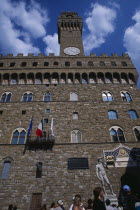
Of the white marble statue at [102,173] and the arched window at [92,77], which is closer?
the white marble statue at [102,173]

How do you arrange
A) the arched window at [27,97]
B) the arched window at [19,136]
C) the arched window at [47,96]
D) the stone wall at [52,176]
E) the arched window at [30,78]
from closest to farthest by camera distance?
1. the stone wall at [52,176]
2. the arched window at [19,136]
3. the arched window at [27,97]
4. the arched window at [47,96]
5. the arched window at [30,78]

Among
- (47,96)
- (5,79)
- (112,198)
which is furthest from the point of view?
(5,79)

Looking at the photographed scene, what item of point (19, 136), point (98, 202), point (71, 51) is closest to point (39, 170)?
point (19, 136)

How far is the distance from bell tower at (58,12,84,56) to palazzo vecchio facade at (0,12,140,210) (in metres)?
0.30

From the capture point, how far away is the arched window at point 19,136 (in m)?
14.4

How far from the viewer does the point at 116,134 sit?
14984 millimetres

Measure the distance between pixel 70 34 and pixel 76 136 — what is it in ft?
58.2

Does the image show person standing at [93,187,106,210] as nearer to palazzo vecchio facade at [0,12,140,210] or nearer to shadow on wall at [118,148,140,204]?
palazzo vecchio facade at [0,12,140,210]

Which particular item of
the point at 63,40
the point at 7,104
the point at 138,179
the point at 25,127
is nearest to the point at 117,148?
the point at 138,179

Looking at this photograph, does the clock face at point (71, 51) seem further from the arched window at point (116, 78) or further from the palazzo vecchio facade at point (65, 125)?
the arched window at point (116, 78)

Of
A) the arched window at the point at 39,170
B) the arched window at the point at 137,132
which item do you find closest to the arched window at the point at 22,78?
the arched window at the point at 39,170

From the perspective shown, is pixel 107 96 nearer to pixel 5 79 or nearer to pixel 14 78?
pixel 14 78

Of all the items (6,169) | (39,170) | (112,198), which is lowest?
(112,198)

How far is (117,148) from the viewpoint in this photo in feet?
45.6
